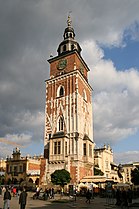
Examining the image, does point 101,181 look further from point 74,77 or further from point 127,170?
point 127,170

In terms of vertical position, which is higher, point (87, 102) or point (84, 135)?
point (87, 102)

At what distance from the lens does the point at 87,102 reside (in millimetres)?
47562

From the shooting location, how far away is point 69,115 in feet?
138

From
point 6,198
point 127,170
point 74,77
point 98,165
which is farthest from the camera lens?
point 127,170

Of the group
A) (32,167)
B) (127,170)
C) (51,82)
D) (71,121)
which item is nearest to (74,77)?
(51,82)

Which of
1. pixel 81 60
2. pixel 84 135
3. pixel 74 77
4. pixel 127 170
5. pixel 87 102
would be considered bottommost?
pixel 127 170

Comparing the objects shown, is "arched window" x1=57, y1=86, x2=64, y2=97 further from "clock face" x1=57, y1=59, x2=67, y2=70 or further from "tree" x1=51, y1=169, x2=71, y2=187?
"tree" x1=51, y1=169, x2=71, y2=187

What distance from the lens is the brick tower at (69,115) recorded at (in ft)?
129

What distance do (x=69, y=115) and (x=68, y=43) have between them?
16363 mm

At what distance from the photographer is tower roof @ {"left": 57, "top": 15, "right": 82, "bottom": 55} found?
160ft

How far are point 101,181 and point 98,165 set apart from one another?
2765cm

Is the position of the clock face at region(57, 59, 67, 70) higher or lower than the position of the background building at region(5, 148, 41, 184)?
higher

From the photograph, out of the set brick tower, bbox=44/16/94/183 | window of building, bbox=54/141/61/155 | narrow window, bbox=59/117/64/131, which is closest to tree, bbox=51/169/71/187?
brick tower, bbox=44/16/94/183

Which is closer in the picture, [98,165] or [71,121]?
[71,121]
